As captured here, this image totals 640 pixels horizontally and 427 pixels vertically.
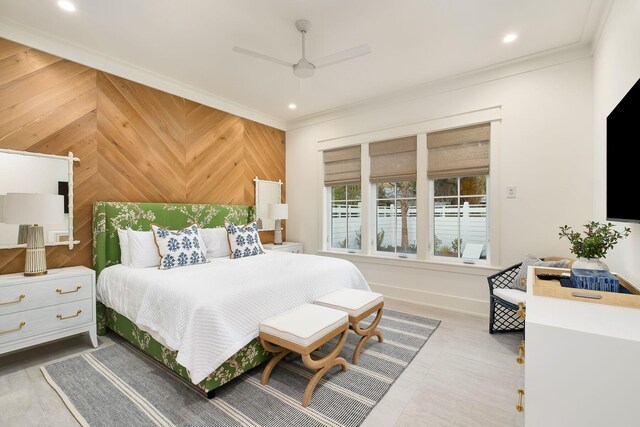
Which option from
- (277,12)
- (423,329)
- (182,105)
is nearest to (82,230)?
(182,105)

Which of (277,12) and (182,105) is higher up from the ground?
(277,12)

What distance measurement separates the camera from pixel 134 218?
3223mm

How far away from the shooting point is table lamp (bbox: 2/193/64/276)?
2.27 meters

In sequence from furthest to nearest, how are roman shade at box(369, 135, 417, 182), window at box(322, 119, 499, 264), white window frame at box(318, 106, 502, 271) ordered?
roman shade at box(369, 135, 417, 182) < window at box(322, 119, 499, 264) < white window frame at box(318, 106, 502, 271)

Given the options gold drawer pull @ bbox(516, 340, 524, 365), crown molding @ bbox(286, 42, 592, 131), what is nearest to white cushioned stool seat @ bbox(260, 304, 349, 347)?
gold drawer pull @ bbox(516, 340, 524, 365)

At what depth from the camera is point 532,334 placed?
91 centimetres

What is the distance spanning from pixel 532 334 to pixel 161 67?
4072 mm

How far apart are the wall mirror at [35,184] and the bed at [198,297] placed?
0.25 m

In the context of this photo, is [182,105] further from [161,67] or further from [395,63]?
→ [395,63]

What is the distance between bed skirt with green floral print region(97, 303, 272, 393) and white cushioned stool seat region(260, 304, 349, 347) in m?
0.25

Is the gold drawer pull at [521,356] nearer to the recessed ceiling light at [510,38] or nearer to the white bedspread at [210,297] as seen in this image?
the white bedspread at [210,297]

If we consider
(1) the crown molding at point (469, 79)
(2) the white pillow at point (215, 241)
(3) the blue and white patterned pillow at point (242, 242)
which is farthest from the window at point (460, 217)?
(2) the white pillow at point (215, 241)

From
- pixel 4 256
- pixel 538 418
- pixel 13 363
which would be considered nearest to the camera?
pixel 538 418

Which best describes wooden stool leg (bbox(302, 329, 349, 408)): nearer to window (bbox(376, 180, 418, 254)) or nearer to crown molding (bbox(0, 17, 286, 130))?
window (bbox(376, 180, 418, 254))
